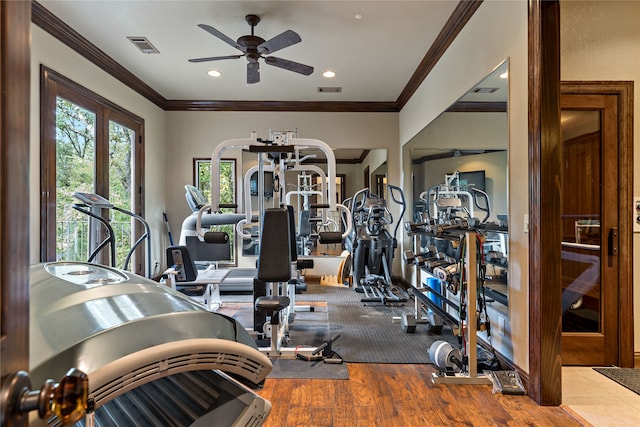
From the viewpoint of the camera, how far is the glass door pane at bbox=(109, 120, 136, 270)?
4373 mm

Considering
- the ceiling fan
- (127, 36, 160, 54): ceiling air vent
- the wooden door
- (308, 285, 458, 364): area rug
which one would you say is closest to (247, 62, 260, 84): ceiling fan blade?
the ceiling fan

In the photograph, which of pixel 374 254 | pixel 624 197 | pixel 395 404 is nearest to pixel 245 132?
pixel 374 254

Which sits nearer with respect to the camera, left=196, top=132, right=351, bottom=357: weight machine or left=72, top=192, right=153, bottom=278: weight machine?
left=196, top=132, right=351, bottom=357: weight machine

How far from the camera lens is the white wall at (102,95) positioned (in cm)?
302

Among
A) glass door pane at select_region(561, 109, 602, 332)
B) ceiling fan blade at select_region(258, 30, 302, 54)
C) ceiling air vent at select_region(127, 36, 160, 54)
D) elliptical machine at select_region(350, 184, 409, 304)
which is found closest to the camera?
glass door pane at select_region(561, 109, 602, 332)

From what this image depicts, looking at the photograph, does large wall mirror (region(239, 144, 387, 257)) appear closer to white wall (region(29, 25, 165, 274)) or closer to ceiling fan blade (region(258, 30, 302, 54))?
white wall (region(29, 25, 165, 274))

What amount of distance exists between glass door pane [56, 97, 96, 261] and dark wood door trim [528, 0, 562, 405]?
4086 mm

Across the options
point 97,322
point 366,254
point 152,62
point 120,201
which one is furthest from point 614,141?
point 120,201

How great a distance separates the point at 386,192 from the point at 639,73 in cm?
343

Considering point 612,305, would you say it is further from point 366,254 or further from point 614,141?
point 366,254

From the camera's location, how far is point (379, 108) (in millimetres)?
5660

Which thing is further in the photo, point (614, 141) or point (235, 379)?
point (614, 141)

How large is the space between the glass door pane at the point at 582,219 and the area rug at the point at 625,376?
Result: 283mm

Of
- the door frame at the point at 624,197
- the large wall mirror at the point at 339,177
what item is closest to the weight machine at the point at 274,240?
the door frame at the point at 624,197
